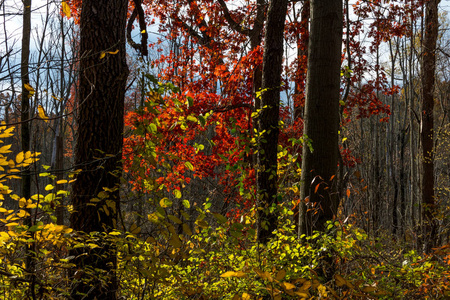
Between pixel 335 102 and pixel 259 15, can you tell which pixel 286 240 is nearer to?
pixel 335 102

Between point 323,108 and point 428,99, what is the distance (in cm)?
716

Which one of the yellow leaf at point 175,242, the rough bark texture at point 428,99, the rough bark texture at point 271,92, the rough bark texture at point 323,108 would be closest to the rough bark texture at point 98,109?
the yellow leaf at point 175,242

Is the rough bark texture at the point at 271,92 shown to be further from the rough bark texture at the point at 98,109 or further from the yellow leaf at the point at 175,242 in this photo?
the yellow leaf at the point at 175,242

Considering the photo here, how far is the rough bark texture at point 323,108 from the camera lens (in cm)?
302

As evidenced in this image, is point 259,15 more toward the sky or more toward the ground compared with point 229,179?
more toward the sky

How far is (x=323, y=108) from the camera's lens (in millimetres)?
3033

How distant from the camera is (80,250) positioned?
309cm

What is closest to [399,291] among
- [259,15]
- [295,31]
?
[259,15]

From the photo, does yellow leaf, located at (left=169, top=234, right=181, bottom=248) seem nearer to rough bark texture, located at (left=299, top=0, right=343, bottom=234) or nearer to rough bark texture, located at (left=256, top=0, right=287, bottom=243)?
rough bark texture, located at (left=299, top=0, right=343, bottom=234)

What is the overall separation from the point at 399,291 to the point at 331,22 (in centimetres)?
240

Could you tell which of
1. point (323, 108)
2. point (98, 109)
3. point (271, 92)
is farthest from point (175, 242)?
point (271, 92)

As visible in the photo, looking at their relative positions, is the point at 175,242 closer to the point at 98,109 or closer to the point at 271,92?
the point at 98,109

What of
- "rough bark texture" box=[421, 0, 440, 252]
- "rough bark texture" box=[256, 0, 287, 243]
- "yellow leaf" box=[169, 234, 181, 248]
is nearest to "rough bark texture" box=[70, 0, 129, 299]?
"yellow leaf" box=[169, 234, 181, 248]

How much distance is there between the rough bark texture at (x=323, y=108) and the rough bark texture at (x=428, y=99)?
6542 millimetres
